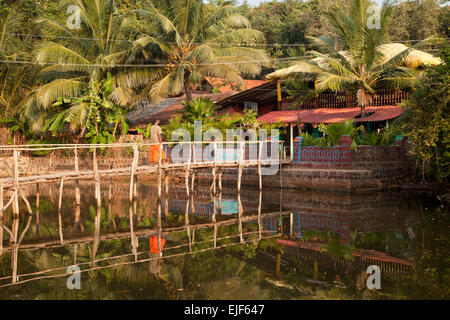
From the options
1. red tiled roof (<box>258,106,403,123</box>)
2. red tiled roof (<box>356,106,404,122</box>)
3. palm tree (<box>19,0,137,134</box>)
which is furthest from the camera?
palm tree (<box>19,0,137,134</box>)

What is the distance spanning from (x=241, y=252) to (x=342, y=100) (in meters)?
14.0

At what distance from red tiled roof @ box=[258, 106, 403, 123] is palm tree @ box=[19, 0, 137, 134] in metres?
6.55

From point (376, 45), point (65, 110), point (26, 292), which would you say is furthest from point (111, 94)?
point (26, 292)

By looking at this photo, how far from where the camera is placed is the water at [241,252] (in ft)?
21.3

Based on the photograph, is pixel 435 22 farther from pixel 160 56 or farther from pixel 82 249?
pixel 82 249

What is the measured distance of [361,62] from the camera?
729 inches

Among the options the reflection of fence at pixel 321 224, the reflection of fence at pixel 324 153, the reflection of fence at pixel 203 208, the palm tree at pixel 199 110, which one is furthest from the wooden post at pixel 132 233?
the palm tree at pixel 199 110

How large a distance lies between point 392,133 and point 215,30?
909cm

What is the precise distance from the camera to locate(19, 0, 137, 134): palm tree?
20344mm
